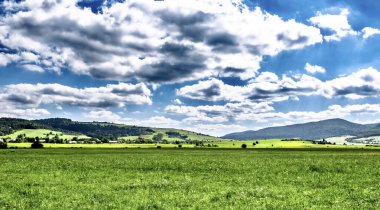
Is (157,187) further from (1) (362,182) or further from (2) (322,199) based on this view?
(1) (362,182)

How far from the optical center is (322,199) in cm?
2659

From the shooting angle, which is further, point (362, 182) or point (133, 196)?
point (362, 182)

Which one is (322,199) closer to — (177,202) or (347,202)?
(347,202)

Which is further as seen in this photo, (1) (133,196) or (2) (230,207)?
(1) (133,196)

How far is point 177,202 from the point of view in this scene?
83.5 ft

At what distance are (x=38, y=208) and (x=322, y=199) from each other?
20.1 m

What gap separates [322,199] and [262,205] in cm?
562

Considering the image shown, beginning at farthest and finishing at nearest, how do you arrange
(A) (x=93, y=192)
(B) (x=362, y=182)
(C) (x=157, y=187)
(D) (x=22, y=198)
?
1. (B) (x=362, y=182)
2. (C) (x=157, y=187)
3. (A) (x=93, y=192)
4. (D) (x=22, y=198)

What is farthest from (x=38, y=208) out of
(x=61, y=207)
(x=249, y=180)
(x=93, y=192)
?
(x=249, y=180)

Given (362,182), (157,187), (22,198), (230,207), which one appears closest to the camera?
(230,207)

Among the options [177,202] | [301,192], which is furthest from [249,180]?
[177,202]

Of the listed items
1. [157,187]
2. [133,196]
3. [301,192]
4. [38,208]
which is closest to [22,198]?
[38,208]

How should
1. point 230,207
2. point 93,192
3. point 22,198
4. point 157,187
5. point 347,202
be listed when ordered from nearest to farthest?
point 230,207 → point 347,202 → point 22,198 → point 93,192 → point 157,187

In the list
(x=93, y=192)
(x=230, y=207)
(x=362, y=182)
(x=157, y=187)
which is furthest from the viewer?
(x=362, y=182)
